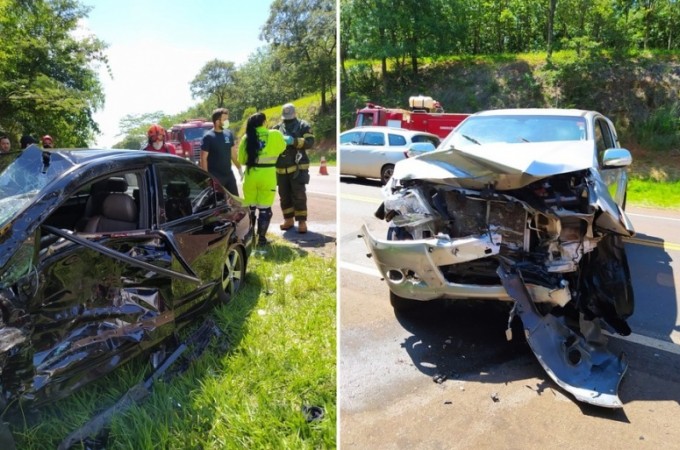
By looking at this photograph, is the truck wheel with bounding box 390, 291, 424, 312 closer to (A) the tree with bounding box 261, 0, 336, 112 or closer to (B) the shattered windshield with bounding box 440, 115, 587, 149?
(B) the shattered windshield with bounding box 440, 115, 587, 149

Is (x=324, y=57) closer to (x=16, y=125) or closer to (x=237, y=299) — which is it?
(x=237, y=299)

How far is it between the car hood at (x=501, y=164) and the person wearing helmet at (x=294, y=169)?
292 cm

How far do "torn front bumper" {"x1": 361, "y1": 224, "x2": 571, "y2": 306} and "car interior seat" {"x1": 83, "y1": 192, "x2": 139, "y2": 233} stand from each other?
1.60m

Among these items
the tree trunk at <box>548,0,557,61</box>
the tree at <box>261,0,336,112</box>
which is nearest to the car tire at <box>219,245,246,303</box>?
the tree at <box>261,0,336,112</box>

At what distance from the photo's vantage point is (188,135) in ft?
35.9

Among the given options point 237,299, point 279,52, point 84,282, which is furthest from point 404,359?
point 279,52

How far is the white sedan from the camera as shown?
12.3 m

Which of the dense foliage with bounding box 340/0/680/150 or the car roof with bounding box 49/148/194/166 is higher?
the dense foliage with bounding box 340/0/680/150

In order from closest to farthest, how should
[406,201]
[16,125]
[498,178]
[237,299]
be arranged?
1. [498,178]
2. [406,201]
3. [237,299]
4. [16,125]

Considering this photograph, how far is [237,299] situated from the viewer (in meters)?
4.27

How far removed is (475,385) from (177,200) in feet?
7.44

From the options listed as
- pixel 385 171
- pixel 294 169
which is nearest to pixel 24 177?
pixel 294 169

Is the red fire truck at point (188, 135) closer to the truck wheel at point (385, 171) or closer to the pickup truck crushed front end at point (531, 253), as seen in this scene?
the truck wheel at point (385, 171)

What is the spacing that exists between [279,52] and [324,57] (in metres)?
1.25
